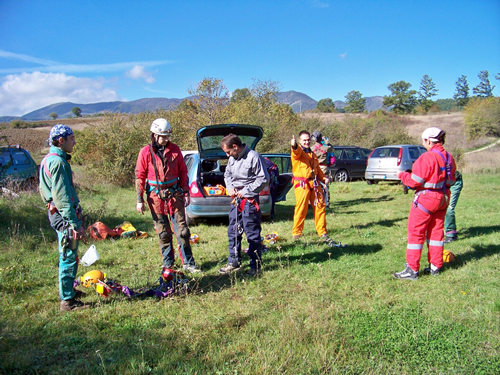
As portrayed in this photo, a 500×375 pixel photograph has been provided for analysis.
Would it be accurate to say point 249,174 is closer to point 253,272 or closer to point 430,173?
point 253,272

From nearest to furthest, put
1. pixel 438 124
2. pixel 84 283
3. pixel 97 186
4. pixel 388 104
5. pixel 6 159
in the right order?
pixel 84 283
pixel 6 159
pixel 97 186
pixel 438 124
pixel 388 104

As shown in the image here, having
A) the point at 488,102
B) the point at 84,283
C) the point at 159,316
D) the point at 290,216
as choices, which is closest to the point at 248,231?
the point at 159,316

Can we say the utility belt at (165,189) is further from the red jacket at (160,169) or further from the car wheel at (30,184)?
the car wheel at (30,184)

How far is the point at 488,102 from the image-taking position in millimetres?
42094

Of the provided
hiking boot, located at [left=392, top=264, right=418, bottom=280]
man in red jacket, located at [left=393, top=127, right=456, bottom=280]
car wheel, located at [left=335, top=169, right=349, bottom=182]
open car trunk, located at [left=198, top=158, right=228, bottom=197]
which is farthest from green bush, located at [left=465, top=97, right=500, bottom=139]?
hiking boot, located at [left=392, top=264, right=418, bottom=280]

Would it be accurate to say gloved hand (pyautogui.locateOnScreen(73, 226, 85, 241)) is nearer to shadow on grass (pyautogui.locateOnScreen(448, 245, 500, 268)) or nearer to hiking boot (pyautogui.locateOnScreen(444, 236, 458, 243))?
shadow on grass (pyautogui.locateOnScreen(448, 245, 500, 268))

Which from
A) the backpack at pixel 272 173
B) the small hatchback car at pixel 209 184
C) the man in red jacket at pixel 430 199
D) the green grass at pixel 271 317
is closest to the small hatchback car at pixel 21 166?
the green grass at pixel 271 317

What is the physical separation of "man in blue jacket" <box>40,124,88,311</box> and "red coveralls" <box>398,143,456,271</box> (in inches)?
144

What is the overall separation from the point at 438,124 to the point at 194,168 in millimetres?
59662

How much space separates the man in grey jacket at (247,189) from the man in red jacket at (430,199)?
172cm

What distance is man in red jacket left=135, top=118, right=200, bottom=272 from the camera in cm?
424

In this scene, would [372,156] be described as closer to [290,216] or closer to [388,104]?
[290,216]

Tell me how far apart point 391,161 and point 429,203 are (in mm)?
10563

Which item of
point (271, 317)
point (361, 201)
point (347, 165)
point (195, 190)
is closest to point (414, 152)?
point (347, 165)
